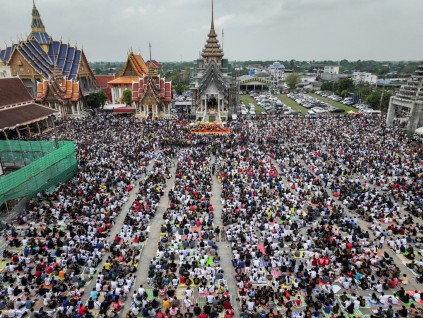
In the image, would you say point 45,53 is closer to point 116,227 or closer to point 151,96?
point 151,96

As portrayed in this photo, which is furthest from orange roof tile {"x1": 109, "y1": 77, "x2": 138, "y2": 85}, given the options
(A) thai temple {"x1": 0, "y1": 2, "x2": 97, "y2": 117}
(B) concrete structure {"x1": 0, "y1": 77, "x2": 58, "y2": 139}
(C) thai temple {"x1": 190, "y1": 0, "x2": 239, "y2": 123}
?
(B) concrete structure {"x1": 0, "y1": 77, "x2": 58, "y2": 139}

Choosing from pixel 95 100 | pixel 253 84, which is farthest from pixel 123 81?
pixel 253 84

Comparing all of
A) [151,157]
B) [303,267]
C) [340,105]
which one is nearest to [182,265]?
[303,267]

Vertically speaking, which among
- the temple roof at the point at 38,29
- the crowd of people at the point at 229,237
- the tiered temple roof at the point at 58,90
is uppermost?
the temple roof at the point at 38,29

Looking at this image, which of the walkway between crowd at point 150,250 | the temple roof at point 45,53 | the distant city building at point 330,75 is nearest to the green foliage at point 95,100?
the temple roof at point 45,53

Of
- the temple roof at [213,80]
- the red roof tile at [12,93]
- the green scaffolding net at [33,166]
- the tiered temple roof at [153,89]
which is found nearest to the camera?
the green scaffolding net at [33,166]

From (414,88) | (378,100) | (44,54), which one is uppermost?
(44,54)

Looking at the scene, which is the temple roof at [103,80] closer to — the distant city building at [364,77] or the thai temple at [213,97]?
the thai temple at [213,97]
